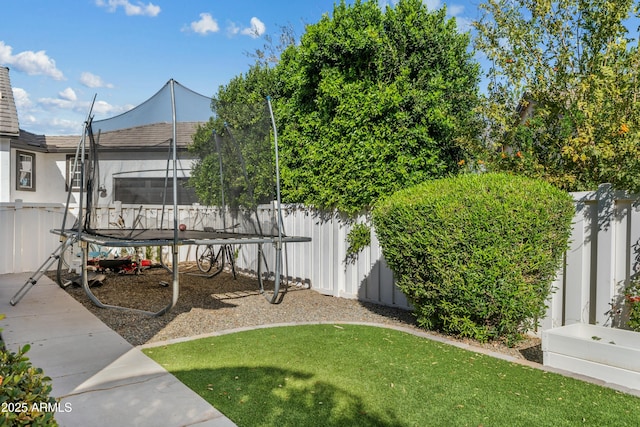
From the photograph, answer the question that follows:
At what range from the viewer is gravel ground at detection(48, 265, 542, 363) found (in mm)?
5281

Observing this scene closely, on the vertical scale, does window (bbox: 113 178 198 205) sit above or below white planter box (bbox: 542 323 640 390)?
above

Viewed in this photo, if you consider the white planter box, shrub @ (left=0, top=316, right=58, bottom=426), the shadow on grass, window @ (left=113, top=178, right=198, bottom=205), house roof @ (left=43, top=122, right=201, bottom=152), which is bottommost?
the shadow on grass

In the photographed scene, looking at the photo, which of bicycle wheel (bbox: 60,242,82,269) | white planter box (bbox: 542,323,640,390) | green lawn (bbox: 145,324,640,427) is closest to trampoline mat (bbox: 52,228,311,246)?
bicycle wheel (bbox: 60,242,82,269)

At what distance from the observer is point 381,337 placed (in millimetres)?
5082

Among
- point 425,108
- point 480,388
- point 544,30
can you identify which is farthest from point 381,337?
point 544,30

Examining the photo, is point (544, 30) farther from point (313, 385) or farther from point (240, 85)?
point (240, 85)

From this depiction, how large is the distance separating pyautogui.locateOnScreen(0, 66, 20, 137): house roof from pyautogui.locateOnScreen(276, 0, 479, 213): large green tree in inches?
420

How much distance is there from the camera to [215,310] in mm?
6367

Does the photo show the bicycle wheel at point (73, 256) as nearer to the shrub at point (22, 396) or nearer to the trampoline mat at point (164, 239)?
the trampoline mat at point (164, 239)

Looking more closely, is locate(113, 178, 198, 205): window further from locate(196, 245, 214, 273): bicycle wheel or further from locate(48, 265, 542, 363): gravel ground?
locate(196, 245, 214, 273): bicycle wheel

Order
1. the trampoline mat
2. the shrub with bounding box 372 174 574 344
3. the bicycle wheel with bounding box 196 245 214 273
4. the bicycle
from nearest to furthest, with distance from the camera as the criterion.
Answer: the shrub with bounding box 372 174 574 344 → the trampoline mat → the bicycle → the bicycle wheel with bounding box 196 245 214 273

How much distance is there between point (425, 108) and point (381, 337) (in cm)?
339

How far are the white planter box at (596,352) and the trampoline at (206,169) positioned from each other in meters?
3.67

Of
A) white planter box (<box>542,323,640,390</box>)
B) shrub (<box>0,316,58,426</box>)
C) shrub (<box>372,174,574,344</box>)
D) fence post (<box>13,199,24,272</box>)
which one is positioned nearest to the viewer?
shrub (<box>0,316,58,426</box>)
